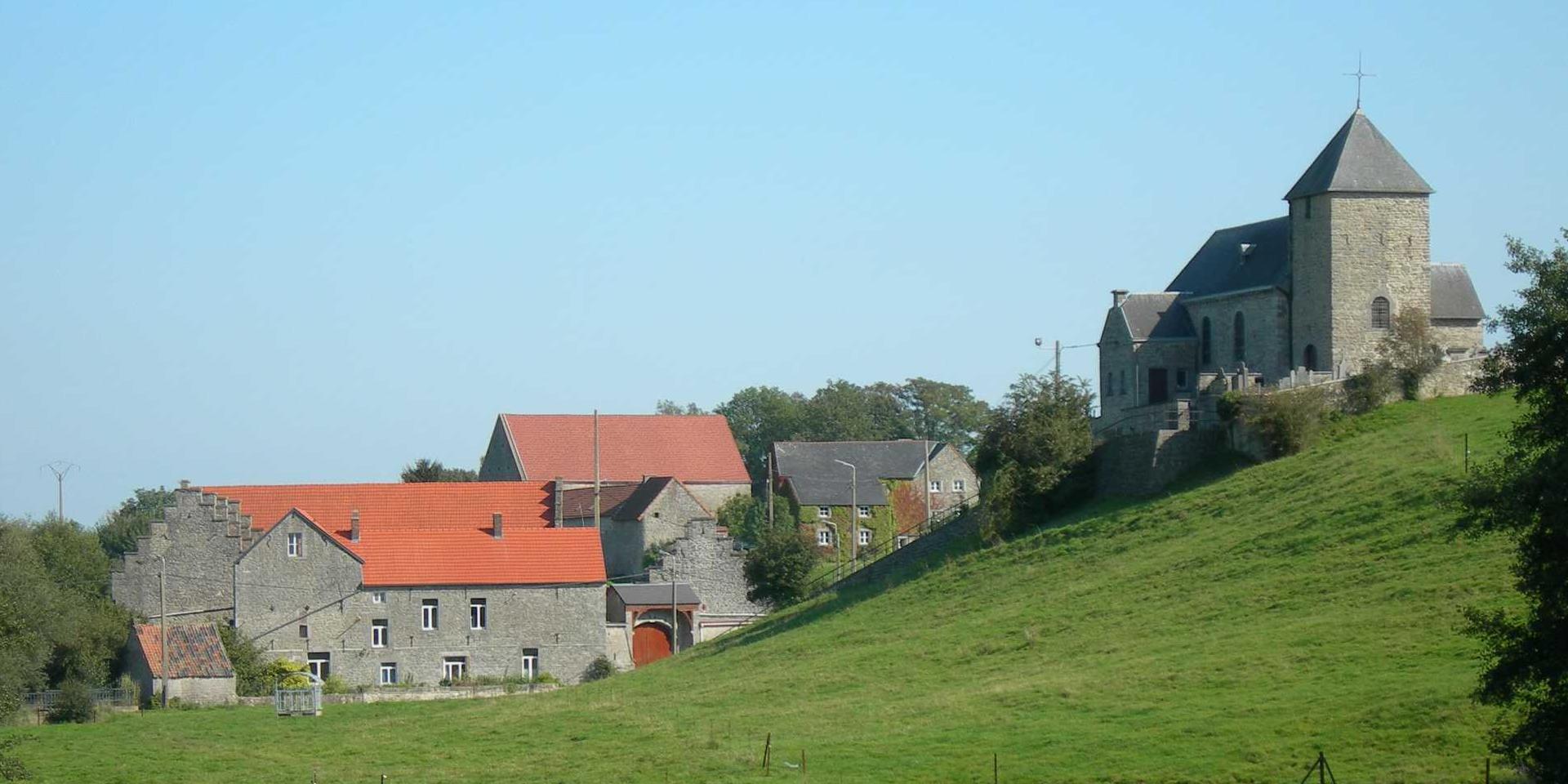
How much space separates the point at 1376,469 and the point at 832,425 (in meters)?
68.2

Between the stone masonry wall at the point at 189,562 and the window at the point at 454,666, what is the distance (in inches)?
247

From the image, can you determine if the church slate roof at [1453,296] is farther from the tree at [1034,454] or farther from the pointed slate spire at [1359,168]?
the tree at [1034,454]

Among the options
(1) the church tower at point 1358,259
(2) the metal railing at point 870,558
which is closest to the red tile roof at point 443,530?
(2) the metal railing at point 870,558

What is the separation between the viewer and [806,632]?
1859 inches

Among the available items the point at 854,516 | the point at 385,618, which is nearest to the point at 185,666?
the point at 385,618

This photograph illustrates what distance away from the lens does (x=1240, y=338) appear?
5506 centimetres

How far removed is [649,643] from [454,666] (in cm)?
621

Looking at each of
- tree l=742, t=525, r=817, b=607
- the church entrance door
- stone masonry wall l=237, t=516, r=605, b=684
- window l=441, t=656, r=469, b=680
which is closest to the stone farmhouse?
tree l=742, t=525, r=817, b=607

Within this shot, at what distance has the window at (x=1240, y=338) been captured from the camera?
180ft

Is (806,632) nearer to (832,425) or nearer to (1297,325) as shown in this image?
(1297,325)

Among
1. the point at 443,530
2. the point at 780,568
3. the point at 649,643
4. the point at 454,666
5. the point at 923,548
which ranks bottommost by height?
the point at 454,666

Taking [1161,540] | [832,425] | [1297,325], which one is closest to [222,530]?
[1161,540]

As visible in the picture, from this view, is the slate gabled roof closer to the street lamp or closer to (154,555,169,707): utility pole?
the street lamp

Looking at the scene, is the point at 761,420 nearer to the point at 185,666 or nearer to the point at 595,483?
the point at 595,483
